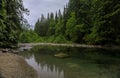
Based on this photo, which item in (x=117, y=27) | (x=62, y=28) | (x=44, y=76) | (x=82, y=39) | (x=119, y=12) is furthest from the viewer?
(x=62, y=28)

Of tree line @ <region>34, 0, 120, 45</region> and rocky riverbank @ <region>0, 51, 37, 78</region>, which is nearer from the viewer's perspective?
rocky riverbank @ <region>0, 51, 37, 78</region>

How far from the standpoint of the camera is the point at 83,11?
55.5 meters

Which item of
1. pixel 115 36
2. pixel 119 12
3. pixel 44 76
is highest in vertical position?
pixel 119 12

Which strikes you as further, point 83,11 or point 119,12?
point 83,11

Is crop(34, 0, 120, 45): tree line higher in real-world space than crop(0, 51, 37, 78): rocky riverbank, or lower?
higher

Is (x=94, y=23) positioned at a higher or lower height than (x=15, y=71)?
higher

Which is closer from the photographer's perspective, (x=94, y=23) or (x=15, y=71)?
(x=15, y=71)

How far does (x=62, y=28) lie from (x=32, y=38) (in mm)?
20884

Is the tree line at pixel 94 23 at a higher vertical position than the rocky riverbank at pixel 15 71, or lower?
higher

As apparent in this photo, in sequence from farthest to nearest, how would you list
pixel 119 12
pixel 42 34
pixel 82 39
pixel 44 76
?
pixel 42 34 → pixel 82 39 → pixel 119 12 → pixel 44 76

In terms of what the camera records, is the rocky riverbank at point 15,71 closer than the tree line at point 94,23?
Yes

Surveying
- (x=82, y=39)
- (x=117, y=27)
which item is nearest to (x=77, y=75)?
(x=117, y=27)

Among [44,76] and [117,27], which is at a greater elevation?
[117,27]

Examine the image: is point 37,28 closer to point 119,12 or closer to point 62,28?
point 62,28
